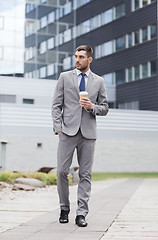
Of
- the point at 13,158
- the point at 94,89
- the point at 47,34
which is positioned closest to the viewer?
the point at 94,89

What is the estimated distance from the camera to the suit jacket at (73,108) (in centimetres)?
541

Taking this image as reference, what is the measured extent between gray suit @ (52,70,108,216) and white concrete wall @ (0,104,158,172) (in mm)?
22109

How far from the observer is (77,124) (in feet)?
17.7

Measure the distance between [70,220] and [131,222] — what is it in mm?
697

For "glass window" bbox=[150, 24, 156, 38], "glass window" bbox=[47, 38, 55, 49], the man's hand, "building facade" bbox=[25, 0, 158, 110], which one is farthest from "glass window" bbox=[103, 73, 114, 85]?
the man's hand

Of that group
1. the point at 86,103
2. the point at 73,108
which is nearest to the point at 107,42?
the point at 73,108

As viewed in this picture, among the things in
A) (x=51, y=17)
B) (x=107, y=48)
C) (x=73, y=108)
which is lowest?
(x=73, y=108)

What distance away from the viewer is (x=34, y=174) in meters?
14.7

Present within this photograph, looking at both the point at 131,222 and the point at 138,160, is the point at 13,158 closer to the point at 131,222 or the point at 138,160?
the point at 138,160

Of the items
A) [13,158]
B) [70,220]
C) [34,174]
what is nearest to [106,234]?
[70,220]

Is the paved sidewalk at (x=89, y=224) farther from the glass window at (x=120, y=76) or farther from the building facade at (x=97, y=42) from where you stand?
the glass window at (x=120, y=76)

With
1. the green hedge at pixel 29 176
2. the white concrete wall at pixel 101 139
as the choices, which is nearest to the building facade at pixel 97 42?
the white concrete wall at pixel 101 139

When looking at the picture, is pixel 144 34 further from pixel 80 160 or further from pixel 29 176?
pixel 80 160

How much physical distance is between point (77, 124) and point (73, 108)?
0.62 ft
